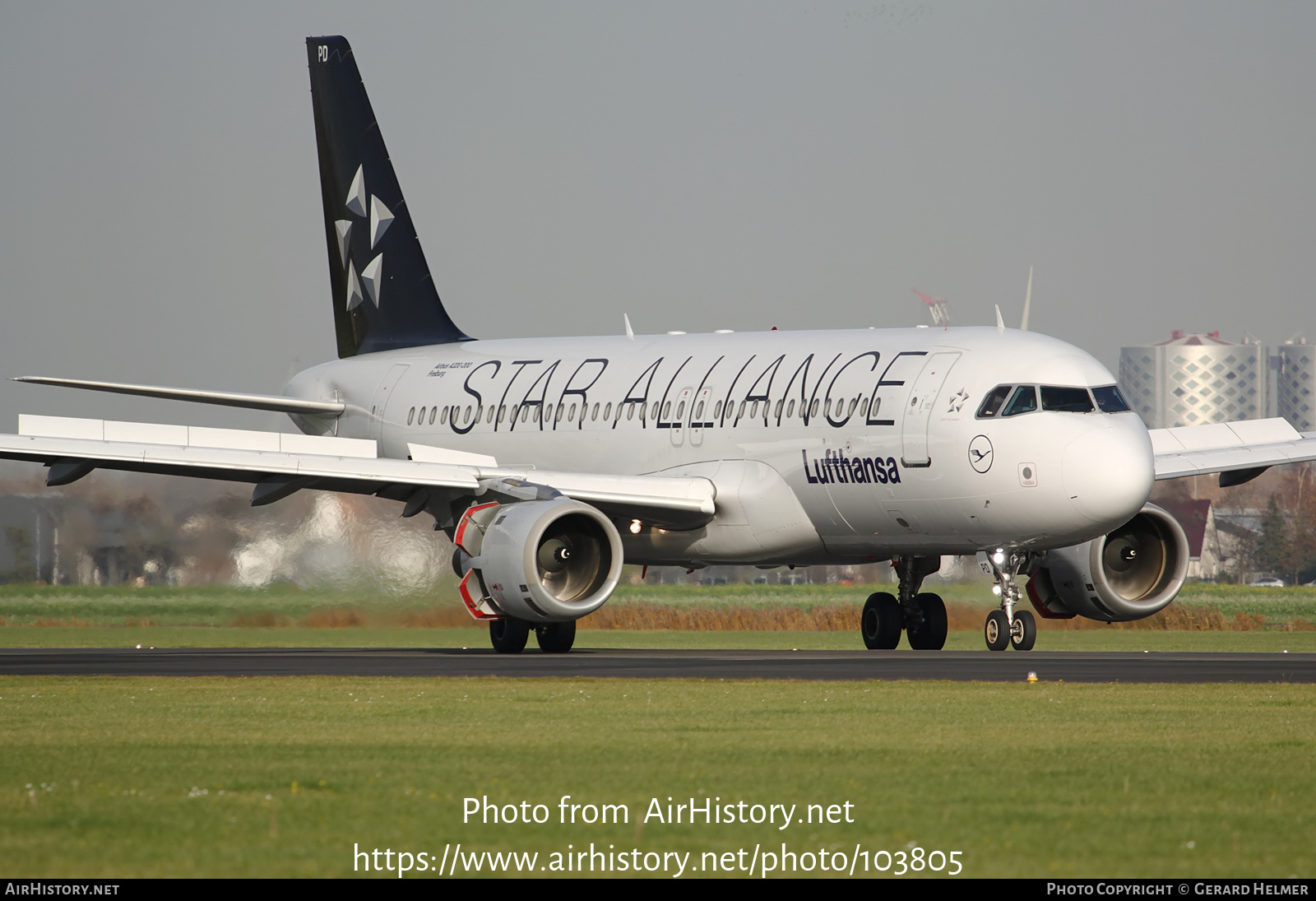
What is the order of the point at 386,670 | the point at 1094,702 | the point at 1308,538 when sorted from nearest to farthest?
the point at 1094,702
the point at 386,670
the point at 1308,538

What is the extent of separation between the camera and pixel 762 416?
27.9 meters

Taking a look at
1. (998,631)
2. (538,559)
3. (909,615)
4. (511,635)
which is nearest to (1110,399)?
(998,631)

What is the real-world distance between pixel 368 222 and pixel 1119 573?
1572 centimetres

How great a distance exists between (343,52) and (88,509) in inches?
374

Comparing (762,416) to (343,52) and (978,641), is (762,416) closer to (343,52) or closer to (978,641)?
(978,641)

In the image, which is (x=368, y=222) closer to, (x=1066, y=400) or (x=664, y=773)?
(x=1066, y=400)

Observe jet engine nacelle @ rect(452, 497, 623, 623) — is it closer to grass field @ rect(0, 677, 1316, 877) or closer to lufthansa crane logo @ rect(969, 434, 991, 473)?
lufthansa crane logo @ rect(969, 434, 991, 473)

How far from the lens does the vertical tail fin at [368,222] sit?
3647cm

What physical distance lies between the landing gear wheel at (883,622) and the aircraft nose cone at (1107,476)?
17.6ft

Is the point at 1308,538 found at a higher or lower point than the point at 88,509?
lower

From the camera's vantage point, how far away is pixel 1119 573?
27703 mm

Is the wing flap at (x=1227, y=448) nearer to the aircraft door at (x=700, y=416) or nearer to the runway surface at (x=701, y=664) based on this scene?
the runway surface at (x=701, y=664)

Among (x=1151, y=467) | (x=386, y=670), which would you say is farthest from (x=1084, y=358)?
(x=386, y=670)

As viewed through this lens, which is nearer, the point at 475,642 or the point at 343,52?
the point at 475,642
